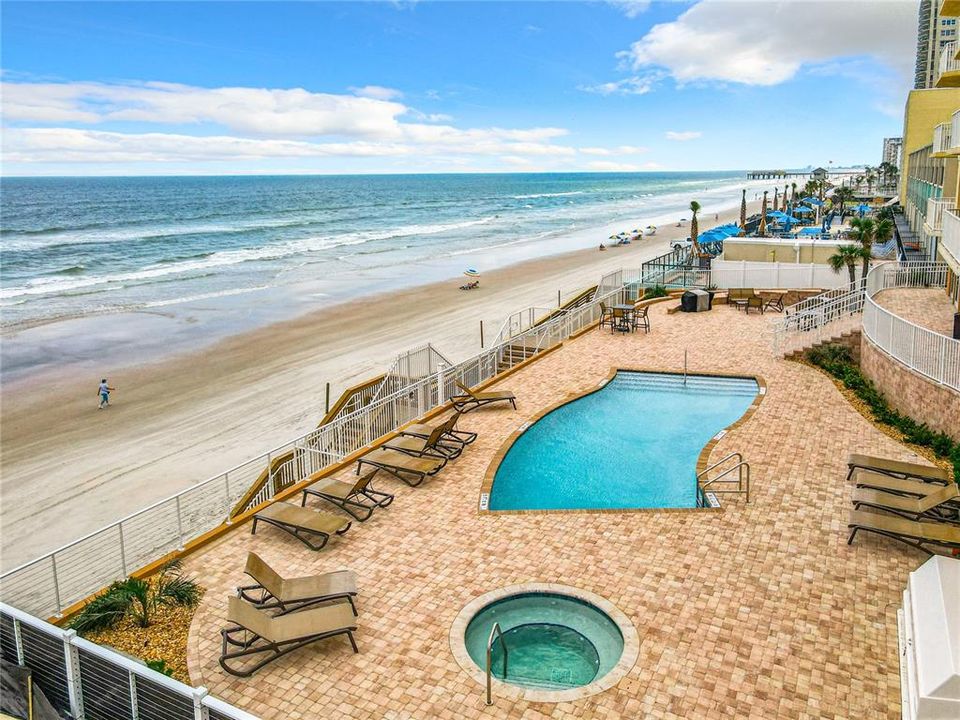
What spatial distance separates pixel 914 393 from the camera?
13492 millimetres

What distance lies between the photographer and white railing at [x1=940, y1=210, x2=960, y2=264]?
54.7 ft

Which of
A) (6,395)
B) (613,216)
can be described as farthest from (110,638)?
(613,216)

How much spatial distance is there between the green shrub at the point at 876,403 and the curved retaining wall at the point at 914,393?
0.12 meters

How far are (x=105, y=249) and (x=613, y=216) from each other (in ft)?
223

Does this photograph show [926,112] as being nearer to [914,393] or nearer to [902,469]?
[914,393]

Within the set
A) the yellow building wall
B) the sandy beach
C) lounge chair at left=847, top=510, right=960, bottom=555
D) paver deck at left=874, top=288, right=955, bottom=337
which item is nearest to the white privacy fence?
the sandy beach

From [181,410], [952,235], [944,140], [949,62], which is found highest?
[949,62]

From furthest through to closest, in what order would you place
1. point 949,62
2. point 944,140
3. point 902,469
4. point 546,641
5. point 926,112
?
point 926,112
point 944,140
point 949,62
point 902,469
point 546,641

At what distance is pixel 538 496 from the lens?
11.9 m

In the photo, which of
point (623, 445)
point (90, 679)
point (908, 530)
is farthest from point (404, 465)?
point (908, 530)

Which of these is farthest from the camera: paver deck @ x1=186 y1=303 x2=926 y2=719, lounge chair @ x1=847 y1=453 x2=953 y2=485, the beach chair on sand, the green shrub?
the beach chair on sand

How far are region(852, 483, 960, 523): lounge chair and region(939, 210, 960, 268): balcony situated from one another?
896cm

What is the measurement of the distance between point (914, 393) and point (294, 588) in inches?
458

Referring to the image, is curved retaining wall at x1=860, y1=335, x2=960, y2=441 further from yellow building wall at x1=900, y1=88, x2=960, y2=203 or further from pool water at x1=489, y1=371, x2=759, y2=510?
yellow building wall at x1=900, y1=88, x2=960, y2=203
